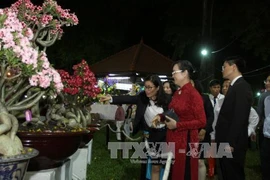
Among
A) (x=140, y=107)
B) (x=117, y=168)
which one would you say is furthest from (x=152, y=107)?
(x=117, y=168)

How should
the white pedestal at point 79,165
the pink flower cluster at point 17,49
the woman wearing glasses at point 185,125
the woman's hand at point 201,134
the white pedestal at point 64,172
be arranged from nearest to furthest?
the pink flower cluster at point 17,49 → the woman wearing glasses at point 185,125 → the white pedestal at point 64,172 → the woman's hand at point 201,134 → the white pedestal at point 79,165

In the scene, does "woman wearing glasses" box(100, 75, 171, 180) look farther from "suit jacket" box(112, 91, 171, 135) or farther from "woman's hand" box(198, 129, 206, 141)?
"woman's hand" box(198, 129, 206, 141)

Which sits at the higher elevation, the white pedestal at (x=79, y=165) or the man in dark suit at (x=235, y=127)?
the man in dark suit at (x=235, y=127)

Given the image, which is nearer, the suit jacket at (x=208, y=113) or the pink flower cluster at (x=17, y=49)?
the pink flower cluster at (x=17, y=49)

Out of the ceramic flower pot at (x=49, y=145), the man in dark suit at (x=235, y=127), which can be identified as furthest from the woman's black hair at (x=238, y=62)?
the ceramic flower pot at (x=49, y=145)

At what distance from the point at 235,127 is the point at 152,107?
118 cm

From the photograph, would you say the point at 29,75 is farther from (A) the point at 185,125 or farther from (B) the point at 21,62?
(A) the point at 185,125

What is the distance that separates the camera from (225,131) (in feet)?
13.5

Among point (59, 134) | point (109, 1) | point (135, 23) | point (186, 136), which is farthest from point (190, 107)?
point (135, 23)

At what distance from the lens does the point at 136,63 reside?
13.6 meters

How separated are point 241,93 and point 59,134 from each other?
6.34 feet

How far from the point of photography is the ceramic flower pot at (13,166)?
2.50 meters

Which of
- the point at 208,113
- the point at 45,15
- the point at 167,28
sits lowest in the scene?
the point at 208,113

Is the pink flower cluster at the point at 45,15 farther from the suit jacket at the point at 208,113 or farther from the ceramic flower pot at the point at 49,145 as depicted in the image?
the suit jacket at the point at 208,113
